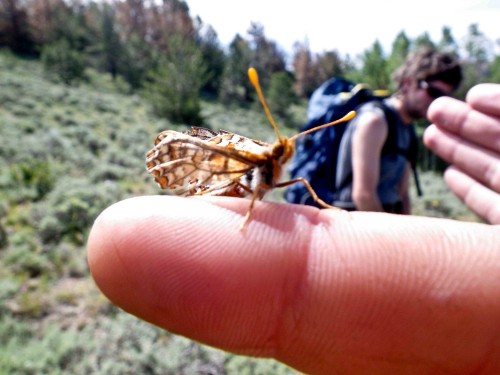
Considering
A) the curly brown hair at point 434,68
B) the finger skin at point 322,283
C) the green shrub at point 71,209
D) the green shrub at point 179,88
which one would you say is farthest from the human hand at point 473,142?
the green shrub at point 179,88

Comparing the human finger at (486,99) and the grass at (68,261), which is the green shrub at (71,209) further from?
the human finger at (486,99)

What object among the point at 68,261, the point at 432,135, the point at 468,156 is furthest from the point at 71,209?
the point at 468,156

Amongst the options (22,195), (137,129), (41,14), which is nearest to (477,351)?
(22,195)

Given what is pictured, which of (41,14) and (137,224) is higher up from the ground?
(41,14)

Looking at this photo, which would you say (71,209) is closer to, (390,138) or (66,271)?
(66,271)

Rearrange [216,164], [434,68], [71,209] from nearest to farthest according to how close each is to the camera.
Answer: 1. [216,164]
2. [434,68]
3. [71,209]

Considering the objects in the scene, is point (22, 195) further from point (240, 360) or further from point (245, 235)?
point (245, 235)
